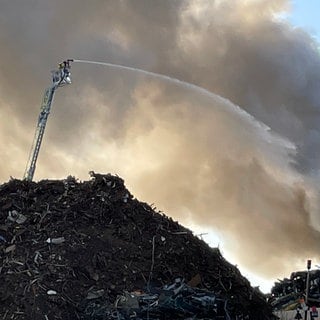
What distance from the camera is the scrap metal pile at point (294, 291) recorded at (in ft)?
48.7

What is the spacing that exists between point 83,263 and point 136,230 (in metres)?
1.99

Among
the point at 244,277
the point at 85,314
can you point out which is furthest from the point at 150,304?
the point at 244,277

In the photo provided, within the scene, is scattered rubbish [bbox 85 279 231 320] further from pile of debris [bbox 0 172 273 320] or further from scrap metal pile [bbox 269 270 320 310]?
scrap metal pile [bbox 269 270 320 310]

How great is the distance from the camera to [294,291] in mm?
16578

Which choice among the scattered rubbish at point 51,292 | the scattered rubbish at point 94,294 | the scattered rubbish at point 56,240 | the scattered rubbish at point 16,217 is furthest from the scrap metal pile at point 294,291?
the scattered rubbish at point 16,217

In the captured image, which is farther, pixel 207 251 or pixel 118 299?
pixel 207 251

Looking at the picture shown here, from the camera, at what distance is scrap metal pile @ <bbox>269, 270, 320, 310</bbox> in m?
14.8

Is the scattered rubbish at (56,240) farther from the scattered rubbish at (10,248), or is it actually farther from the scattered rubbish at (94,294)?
the scattered rubbish at (94,294)

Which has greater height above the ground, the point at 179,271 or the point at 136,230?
the point at 136,230

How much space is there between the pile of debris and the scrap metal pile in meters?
1.77

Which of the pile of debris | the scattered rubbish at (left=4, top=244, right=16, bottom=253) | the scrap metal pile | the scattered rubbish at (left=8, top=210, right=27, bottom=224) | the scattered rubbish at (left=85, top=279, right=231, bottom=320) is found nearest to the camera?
the scattered rubbish at (left=85, top=279, right=231, bottom=320)

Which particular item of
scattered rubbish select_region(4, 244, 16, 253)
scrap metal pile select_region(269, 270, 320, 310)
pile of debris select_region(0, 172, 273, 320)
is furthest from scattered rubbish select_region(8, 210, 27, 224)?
scrap metal pile select_region(269, 270, 320, 310)

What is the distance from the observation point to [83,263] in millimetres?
11797

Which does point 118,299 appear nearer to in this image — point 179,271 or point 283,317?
point 179,271
